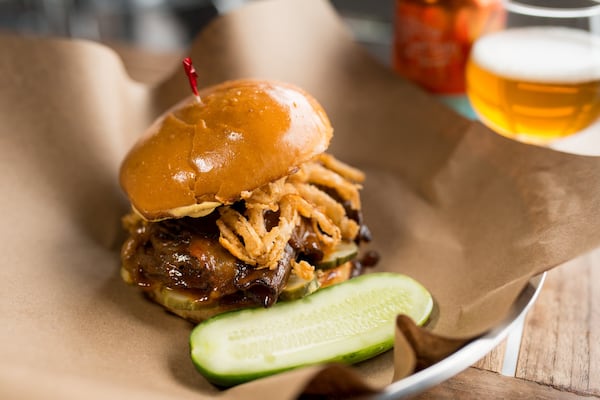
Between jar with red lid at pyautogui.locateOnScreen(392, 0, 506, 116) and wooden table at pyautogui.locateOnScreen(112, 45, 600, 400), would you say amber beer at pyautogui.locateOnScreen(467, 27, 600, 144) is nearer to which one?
jar with red lid at pyautogui.locateOnScreen(392, 0, 506, 116)

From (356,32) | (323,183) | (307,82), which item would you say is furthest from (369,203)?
(356,32)

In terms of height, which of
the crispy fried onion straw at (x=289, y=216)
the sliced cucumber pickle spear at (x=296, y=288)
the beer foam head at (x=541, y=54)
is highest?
the beer foam head at (x=541, y=54)

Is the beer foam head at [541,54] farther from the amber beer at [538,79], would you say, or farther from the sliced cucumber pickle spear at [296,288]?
the sliced cucumber pickle spear at [296,288]

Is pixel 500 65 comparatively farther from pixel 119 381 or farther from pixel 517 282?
pixel 119 381

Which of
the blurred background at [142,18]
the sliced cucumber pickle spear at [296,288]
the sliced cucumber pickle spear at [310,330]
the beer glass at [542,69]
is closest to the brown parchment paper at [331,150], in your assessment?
the sliced cucumber pickle spear at [310,330]

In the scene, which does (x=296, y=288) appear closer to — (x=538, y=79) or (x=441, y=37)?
(x=538, y=79)

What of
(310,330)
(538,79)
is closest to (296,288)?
(310,330)

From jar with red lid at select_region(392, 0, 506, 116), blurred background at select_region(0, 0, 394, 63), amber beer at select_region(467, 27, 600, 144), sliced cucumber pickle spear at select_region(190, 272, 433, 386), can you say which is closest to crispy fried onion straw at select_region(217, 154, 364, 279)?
sliced cucumber pickle spear at select_region(190, 272, 433, 386)
